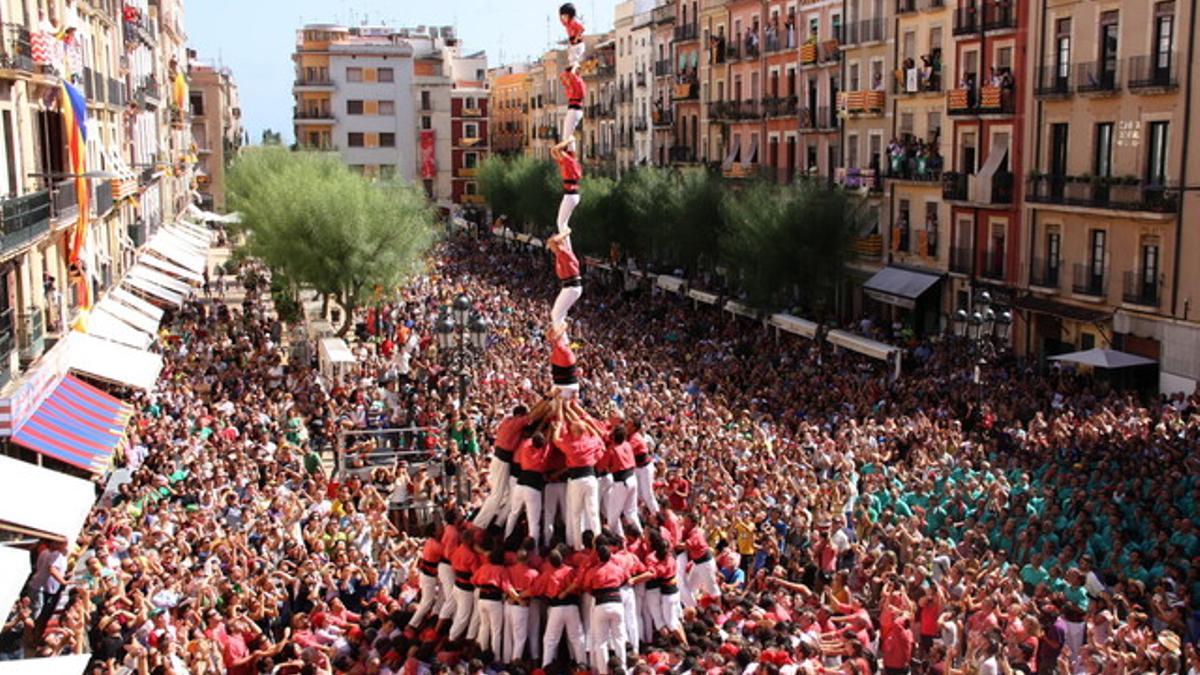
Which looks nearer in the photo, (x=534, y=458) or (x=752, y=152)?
(x=534, y=458)

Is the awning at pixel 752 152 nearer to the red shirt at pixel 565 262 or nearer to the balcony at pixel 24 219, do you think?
the balcony at pixel 24 219

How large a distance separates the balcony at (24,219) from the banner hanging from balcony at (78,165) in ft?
4.09

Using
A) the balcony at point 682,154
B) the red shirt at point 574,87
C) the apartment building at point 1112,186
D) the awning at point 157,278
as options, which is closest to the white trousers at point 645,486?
the red shirt at point 574,87

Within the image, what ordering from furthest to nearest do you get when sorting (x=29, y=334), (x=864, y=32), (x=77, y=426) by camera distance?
(x=864, y=32) < (x=29, y=334) < (x=77, y=426)

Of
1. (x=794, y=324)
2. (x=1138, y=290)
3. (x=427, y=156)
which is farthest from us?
(x=427, y=156)

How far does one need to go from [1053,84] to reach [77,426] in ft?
79.1

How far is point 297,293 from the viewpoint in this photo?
43312 mm

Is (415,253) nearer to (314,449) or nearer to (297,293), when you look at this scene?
(297,293)

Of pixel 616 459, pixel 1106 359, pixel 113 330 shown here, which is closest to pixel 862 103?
pixel 1106 359

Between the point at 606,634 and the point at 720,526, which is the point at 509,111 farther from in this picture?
the point at 606,634

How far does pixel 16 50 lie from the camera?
2330 centimetres

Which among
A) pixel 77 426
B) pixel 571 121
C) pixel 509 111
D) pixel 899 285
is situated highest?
pixel 509 111

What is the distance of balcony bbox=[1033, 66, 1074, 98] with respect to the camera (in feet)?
109

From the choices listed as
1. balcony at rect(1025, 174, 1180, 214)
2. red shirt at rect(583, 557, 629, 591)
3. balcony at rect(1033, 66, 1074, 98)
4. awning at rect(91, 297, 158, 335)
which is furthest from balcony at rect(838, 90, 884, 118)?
red shirt at rect(583, 557, 629, 591)
